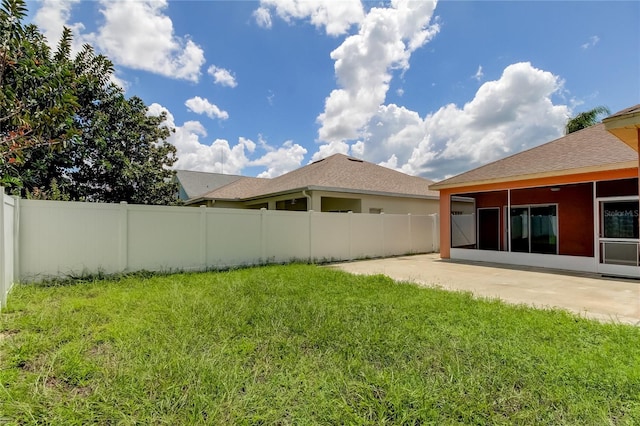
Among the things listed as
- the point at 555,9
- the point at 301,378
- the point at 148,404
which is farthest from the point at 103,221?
the point at 555,9

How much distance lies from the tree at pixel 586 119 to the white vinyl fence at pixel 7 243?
24.6 meters

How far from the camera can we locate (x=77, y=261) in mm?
7223

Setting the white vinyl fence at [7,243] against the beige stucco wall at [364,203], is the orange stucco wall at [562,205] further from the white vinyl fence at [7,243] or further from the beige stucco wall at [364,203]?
the white vinyl fence at [7,243]

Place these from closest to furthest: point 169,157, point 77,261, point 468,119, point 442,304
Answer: point 442,304, point 77,261, point 468,119, point 169,157

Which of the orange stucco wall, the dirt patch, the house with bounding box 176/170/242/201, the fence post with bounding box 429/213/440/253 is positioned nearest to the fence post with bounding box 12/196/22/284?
the dirt patch

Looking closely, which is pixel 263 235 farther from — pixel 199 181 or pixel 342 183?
pixel 199 181

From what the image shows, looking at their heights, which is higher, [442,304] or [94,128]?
[94,128]

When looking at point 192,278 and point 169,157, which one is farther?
point 169,157

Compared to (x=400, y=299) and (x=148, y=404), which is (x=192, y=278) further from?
(x=148, y=404)

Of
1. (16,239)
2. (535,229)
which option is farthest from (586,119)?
(16,239)

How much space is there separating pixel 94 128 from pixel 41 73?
820 cm

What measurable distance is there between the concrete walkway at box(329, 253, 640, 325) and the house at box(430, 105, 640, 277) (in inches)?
38.2

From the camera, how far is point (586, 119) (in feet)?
61.4

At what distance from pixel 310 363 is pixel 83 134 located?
46.7 ft
